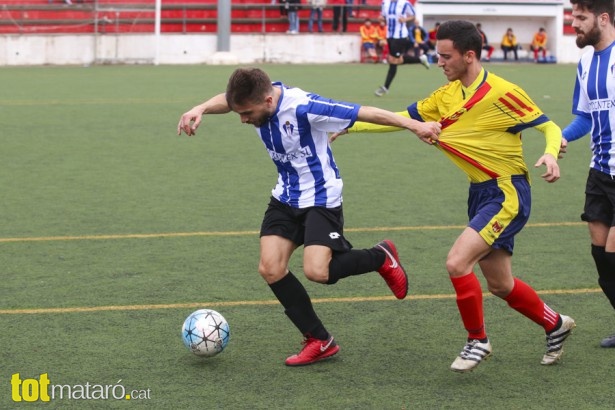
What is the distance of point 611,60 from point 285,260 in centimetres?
191

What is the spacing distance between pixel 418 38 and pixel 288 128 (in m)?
26.1

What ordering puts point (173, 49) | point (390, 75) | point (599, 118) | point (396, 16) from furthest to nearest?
point (173, 49) < point (396, 16) < point (390, 75) < point (599, 118)

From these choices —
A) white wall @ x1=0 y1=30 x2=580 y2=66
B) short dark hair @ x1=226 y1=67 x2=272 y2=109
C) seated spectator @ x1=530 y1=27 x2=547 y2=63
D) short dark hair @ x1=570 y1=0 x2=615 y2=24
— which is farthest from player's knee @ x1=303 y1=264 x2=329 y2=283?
seated spectator @ x1=530 y1=27 x2=547 y2=63

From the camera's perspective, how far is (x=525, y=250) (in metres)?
7.86

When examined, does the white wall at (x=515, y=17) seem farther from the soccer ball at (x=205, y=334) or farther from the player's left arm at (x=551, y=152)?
the soccer ball at (x=205, y=334)

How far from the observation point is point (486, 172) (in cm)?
521

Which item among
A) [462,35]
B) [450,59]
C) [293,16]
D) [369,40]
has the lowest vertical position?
[450,59]

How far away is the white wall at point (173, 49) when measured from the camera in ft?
92.8

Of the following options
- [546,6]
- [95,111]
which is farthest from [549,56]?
[95,111]

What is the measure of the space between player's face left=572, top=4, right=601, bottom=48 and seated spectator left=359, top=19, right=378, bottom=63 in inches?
987

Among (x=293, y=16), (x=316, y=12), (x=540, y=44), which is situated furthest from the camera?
(x=540, y=44)

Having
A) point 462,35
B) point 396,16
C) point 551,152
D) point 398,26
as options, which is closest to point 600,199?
point 551,152

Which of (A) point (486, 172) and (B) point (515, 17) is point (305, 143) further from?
(B) point (515, 17)

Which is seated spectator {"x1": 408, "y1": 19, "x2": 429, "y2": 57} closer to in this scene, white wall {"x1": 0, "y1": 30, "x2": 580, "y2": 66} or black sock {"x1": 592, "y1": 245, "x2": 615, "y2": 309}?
white wall {"x1": 0, "y1": 30, "x2": 580, "y2": 66}
